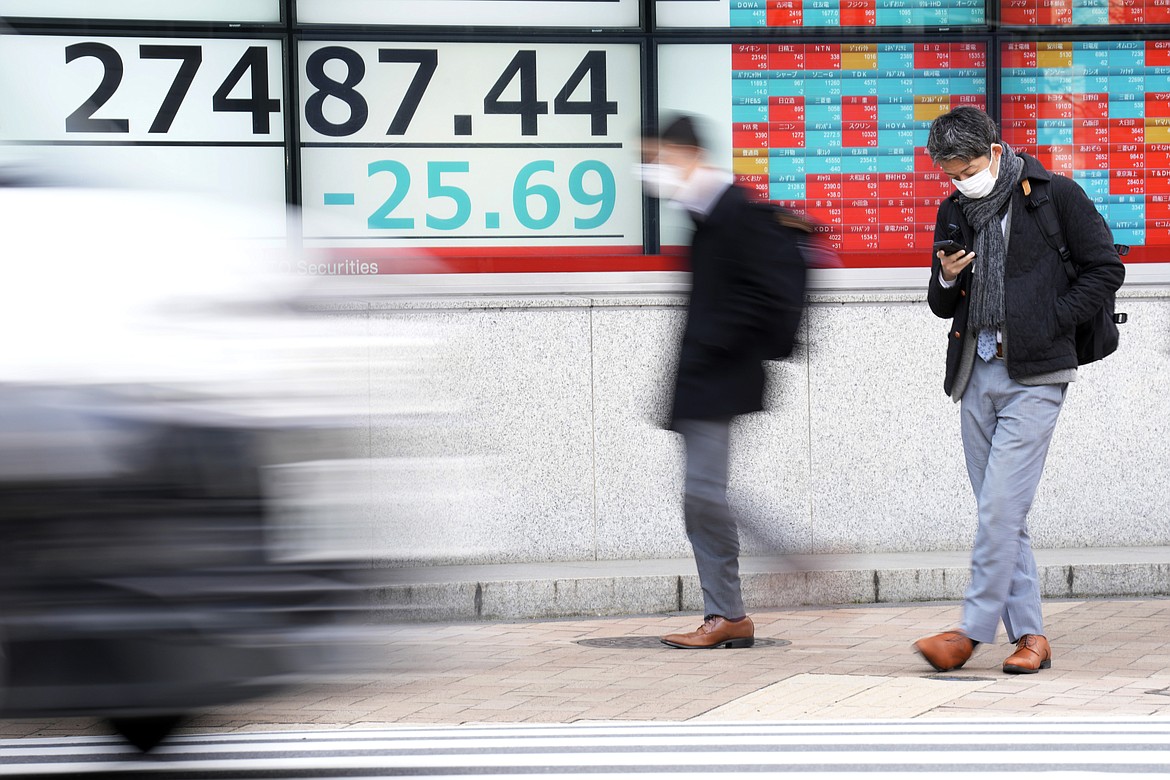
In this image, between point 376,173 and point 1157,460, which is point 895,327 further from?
point 376,173

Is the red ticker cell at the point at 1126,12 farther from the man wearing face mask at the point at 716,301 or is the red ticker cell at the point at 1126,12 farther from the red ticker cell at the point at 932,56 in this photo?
the man wearing face mask at the point at 716,301

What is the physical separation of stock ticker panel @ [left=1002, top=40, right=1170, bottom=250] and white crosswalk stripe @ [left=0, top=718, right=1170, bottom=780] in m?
4.87

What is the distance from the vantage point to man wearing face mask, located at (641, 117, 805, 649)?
223 inches

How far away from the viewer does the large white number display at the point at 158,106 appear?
8.56m

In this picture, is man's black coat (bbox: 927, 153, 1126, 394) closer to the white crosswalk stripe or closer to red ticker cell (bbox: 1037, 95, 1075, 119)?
the white crosswalk stripe

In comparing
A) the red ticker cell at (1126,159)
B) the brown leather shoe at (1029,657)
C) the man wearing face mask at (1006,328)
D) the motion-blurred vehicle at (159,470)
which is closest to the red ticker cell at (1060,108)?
the red ticker cell at (1126,159)

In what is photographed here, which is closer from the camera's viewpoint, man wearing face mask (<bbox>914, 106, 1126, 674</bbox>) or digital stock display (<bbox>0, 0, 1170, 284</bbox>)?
man wearing face mask (<bbox>914, 106, 1126, 674</bbox>)

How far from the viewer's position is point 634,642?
6.66 m

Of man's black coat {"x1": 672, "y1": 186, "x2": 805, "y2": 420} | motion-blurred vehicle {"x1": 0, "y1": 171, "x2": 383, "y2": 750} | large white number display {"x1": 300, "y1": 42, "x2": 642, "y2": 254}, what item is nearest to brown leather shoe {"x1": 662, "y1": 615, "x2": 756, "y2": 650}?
man's black coat {"x1": 672, "y1": 186, "x2": 805, "y2": 420}

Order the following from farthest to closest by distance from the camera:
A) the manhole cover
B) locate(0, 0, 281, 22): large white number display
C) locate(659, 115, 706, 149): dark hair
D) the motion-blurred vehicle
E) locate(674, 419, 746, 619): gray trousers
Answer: locate(0, 0, 281, 22): large white number display < the manhole cover < locate(659, 115, 706, 149): dark hair < locate(674, 419, 746, 619): gray trousers < the motion-blurred vehicle

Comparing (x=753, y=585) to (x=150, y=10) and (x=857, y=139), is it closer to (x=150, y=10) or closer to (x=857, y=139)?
(x=857, y=139)

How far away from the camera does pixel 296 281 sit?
12.2 ft

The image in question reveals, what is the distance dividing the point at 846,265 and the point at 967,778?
4.99 m

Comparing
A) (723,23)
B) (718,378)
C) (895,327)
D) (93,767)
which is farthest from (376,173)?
(93,767)
